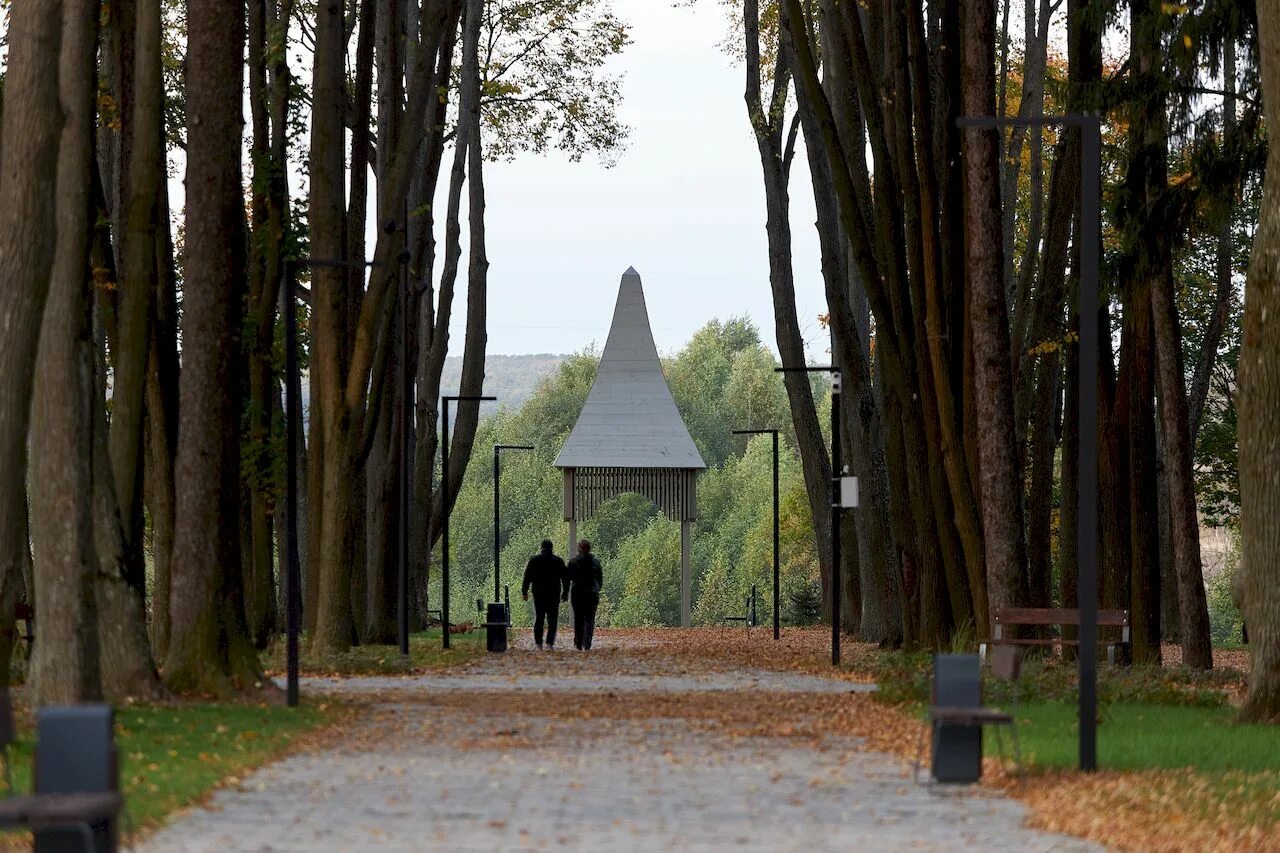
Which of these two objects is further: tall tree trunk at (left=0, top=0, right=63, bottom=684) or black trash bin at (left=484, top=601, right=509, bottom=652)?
black trash bin at (left=484, top=601, right=509, bottom=652)

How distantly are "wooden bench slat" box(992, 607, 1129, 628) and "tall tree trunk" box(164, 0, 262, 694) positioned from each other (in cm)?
790

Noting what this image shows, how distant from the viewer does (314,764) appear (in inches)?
562

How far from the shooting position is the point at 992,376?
23.8m

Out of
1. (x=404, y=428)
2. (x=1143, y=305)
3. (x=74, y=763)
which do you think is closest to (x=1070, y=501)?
(x=1143, y=305)

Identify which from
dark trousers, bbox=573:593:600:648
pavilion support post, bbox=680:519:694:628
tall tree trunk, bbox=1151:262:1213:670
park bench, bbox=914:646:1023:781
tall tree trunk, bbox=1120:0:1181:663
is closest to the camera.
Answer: park bench, bbox=914:646:1023:781

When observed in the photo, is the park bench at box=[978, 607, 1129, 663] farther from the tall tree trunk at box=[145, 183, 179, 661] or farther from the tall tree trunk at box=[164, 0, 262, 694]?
the tall tree trunk at box=[145, 183, 179, 661]

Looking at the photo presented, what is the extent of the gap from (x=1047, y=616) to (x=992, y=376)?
110 inches

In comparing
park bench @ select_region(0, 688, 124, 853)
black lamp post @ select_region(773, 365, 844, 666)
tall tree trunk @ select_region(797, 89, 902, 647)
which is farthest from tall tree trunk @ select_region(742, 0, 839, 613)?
park bench @ select_region(0, 688, 124, 853)

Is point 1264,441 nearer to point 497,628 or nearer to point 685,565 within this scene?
point 497,628

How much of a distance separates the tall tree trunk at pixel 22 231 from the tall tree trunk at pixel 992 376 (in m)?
11.6

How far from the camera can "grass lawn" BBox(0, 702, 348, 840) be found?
40.3ft

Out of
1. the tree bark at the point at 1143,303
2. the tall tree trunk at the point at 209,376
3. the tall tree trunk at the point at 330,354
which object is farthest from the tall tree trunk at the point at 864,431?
the tall tree trunk at the point at 209,376

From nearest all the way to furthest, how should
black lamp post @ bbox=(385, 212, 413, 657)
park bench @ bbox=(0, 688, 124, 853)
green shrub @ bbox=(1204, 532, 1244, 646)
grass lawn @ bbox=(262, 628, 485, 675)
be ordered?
park bench @ bbox=(0, 688, 124, 853), grass lawn @ bbox=(262, 628, 485, 675), black lamp post @ bbox=(385, 212, 413, 657), green shrub @ bbox=(1204, 532, 1244, 646)

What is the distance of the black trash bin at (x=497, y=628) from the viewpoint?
34.6 metres
